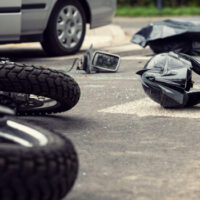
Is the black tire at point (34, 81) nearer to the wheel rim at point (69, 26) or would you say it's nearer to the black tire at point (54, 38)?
the black tire at point (54, 38)

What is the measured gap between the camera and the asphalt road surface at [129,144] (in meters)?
3.57

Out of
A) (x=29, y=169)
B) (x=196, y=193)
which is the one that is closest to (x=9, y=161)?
(x=29, y=169)

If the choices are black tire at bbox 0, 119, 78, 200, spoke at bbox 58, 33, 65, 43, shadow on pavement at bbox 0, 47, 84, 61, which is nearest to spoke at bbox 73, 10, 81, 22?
spoke at bbox 58, 33, 65, 43

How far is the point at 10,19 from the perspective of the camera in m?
9.21

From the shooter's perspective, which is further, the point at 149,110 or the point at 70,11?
the point at 70,11

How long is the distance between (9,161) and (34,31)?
723 centimetres

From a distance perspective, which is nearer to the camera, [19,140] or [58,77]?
[19,140]

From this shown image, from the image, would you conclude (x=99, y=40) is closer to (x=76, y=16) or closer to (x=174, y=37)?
(x=76, y=16)

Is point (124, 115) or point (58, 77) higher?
point (58, 77)

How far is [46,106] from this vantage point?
17.1 feet

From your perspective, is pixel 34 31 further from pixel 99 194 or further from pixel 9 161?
pixel 9 161

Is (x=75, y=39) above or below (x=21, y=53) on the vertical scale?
above

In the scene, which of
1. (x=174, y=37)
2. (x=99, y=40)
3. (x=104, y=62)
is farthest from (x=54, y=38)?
(x=99, y=40)

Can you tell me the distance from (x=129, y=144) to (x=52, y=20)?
224 inches
